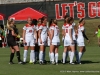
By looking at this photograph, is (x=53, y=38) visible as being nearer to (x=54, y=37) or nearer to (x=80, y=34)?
(x=54, y=37)

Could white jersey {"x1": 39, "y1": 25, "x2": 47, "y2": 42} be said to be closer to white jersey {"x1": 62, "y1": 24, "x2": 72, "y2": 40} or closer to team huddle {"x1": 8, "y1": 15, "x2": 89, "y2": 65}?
team huddle {"x1": 8, "y1": 15, "x2": 89, "y2": 65}

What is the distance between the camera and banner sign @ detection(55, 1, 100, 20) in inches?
1680

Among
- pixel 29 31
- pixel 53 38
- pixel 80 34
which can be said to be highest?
pixel 29 31

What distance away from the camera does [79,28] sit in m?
19.1

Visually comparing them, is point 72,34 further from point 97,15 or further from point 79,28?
Result: point 97,15

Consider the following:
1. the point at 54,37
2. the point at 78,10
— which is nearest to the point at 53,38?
the point at 54,37

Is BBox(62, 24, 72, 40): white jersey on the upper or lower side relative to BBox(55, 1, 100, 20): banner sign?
lower

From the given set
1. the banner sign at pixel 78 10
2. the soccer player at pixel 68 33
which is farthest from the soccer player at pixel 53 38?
the banner sign at pixel 78 10

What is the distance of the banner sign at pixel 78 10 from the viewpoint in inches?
1680

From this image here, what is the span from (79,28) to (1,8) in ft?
81.1

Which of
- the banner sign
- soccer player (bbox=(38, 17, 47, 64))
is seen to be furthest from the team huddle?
the banner sign

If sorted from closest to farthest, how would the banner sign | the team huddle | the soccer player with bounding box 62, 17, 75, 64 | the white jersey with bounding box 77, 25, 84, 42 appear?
1. the soccer player with bounding box 62, 17, 75, 64
2. the team huddle
3. the white jersey with bounding box 77, 25, 84, 42
4. the banner sign

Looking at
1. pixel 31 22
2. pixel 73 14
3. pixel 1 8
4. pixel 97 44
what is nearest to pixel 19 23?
pixel 1 8

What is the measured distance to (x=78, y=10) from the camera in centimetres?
4306
